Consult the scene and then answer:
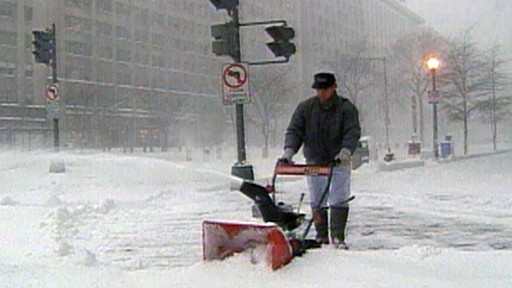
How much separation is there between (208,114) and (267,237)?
72.3 metres

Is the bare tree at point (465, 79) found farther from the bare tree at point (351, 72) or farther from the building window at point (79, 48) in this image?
the building window at point (79, 48)

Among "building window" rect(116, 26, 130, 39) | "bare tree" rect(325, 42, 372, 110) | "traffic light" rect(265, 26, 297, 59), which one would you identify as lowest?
"traffic light" rect(265, 26, 297, 59)

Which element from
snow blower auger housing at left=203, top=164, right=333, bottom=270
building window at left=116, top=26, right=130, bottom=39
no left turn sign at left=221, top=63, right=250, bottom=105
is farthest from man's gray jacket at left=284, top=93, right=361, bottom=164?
building window at left=116, top=26, right=130, bottom=39

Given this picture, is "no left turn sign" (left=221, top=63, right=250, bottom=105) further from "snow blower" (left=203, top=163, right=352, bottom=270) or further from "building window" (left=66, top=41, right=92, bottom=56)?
"building window" (left=66, top=41, right=92, bottom=56)

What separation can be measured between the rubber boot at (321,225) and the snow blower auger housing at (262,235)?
0.62m

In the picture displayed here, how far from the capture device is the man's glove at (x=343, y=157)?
6094 mm

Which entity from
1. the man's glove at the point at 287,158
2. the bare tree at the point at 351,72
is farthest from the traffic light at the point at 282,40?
the bare tree at the point at 351,72

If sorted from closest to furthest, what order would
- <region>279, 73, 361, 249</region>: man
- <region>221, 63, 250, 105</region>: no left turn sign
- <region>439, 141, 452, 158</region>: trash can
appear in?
1. <region>279, 73, 361, 249</region>: man
2. <region>221, 63, 250, 105</region>: no left turn sign
3. <region>439, 141, 452, 158</region>: trash can

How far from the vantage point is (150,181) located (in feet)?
65.5

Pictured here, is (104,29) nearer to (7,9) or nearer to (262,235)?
(7,9)

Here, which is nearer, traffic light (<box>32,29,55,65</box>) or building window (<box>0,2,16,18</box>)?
traffic light (<box>32,29,55,65</box>)

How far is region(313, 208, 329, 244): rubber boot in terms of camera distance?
6.50 meters

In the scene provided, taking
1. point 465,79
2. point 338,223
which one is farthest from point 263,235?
point 465,79

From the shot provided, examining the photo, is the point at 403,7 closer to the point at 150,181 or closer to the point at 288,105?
the point at 288,105
